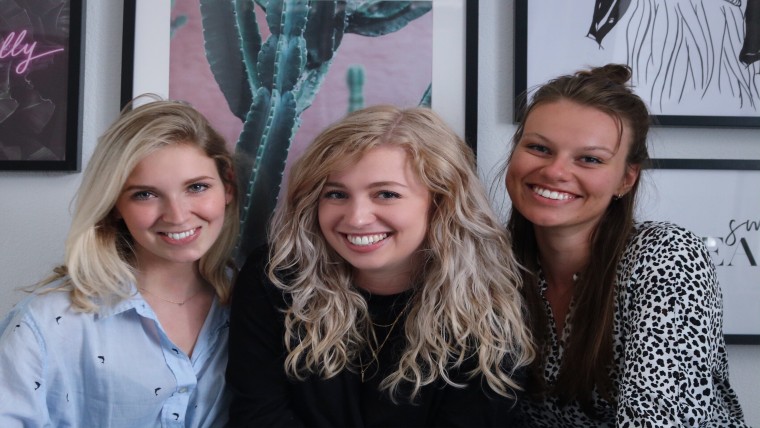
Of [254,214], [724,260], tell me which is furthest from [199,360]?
[724,260]

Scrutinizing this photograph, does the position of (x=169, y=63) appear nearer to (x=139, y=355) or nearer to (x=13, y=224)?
(x=13, y=224)

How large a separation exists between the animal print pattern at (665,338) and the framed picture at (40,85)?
4.15 feet

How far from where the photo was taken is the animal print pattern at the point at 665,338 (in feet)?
3.43

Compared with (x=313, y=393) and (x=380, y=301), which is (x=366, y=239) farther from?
(x=313, y=393)

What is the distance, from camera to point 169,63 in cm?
141

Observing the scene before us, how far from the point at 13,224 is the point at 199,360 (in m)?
0.62

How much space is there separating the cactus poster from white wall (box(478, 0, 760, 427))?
0.47 ft

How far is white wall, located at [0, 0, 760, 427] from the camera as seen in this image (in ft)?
4.69

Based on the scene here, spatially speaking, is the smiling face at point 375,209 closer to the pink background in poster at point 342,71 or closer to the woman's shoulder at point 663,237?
the pink background in poster at point 342,71

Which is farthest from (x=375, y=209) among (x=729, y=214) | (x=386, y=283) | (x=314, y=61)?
(x=729, y=214)

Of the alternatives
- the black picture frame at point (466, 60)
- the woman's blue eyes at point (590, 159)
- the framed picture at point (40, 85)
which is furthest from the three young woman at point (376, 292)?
the framed picture at point (40, 85)

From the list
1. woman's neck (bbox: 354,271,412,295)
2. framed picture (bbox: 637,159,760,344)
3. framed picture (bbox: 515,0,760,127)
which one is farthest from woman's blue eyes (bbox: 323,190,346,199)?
framed picture (bbox: 637,159,760,344)

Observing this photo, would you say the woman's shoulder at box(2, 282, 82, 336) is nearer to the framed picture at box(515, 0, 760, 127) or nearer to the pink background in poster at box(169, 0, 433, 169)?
the pink background in poster at box(169, 0, 433, 169)

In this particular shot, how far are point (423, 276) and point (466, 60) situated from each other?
20.8 inches
